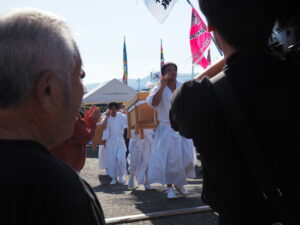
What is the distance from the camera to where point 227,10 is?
1.28 metres

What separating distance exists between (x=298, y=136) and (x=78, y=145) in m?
1.66

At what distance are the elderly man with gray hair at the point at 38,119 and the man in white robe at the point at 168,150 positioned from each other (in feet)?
14.6

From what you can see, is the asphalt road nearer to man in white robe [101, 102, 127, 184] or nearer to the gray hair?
man in white robe [101, 102, 127, 184]

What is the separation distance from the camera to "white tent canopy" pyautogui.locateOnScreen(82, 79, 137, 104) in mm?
18359

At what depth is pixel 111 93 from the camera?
731 inches

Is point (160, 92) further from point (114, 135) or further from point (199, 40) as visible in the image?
point (114, 135)

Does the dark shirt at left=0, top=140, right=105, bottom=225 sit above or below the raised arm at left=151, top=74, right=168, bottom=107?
below

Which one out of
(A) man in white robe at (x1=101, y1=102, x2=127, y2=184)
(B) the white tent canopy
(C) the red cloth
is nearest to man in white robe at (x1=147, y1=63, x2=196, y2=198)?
(C) the red cloth

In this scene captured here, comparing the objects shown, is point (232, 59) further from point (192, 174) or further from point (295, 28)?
point (192, 174)

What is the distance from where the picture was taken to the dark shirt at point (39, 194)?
2.53ft

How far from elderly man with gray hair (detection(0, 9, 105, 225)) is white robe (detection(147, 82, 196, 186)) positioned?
4.52m

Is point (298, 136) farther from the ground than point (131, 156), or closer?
farther from the ground

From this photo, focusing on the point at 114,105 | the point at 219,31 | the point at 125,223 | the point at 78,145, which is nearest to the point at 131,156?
the point at 114,105

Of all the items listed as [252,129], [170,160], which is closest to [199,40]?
[170,160]
